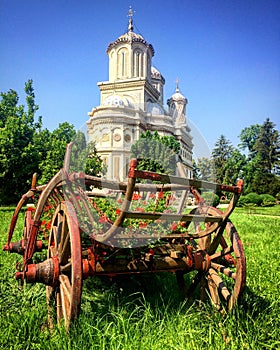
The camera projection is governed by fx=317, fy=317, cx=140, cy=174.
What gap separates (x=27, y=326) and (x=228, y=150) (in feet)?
164

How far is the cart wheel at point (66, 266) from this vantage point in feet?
6.86

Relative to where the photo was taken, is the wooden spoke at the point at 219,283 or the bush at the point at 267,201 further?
the bush at the point at 267,201

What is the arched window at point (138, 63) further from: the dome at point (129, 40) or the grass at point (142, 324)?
the grass at point (142, 324)

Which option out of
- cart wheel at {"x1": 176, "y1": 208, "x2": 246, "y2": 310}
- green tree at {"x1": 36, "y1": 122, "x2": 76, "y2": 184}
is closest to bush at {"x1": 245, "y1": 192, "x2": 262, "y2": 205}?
green tree at {"x1": 36, "y1": 122, "x2": 76, "y2": 184}

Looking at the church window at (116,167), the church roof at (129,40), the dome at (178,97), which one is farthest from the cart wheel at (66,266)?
the dome at (178,97)

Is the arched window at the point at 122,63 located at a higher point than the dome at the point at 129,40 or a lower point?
lower

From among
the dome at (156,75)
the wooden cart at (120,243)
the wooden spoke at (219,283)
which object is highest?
the dome at (156,75)

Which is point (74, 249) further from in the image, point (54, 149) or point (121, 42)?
point (121, 42)

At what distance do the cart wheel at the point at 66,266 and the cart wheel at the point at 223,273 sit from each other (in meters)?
1.28

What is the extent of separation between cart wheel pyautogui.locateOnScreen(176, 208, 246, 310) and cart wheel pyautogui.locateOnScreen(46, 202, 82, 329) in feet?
4.20

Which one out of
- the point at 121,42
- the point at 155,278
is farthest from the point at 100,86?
the point at 155,278

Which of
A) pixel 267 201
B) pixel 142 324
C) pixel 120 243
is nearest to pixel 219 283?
pixel 142 324

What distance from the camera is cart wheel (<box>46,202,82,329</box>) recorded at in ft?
6.86

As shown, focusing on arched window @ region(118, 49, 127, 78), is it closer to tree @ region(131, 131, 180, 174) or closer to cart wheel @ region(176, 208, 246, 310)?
tree @ region(131, 131, 180, 174)
